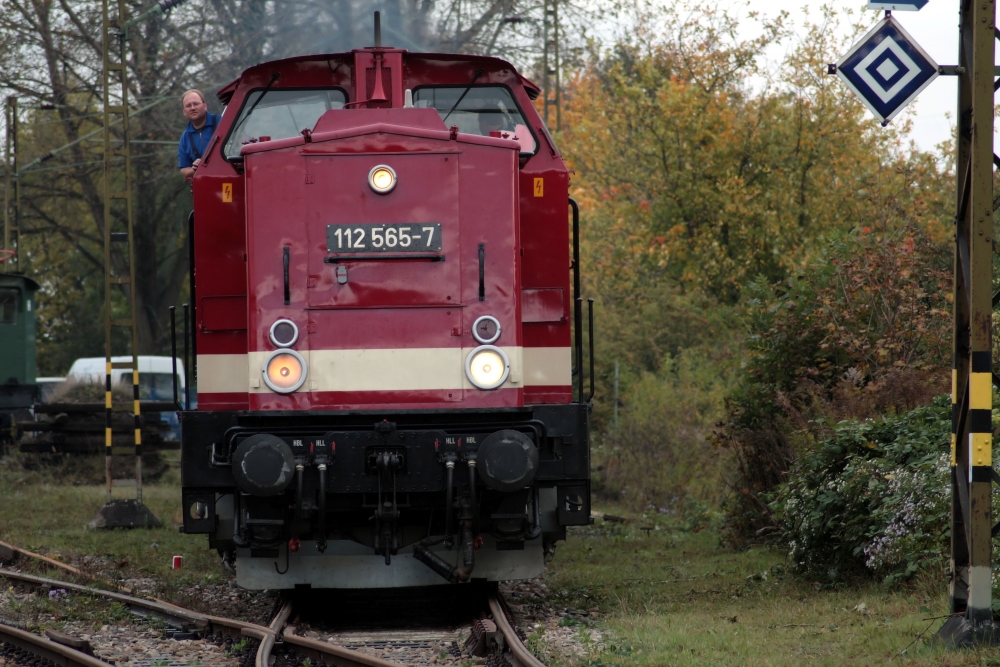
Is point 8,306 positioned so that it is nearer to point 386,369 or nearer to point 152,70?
point 152,70

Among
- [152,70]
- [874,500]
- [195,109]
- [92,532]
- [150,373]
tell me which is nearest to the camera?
Result: [874,500]

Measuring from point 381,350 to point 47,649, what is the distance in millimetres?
2567

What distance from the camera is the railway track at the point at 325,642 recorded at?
261 inches

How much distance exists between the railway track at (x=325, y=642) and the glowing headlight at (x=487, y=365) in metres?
1.48

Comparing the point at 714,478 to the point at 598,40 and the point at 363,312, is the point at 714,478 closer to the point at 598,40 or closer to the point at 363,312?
the point at 363,312

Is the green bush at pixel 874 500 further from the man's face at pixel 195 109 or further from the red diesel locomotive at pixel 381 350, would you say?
the man's face at pixel 195 109

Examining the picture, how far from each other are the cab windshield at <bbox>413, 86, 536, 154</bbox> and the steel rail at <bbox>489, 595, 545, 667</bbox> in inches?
125

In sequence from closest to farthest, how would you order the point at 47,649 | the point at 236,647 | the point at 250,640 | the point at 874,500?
the point at 47,649
the point at 236,647
the point at 250,640
the point at 874,500

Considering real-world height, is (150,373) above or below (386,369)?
below

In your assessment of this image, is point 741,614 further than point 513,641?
Yes

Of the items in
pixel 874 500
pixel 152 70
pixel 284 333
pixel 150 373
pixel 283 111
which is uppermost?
pixel 152 70

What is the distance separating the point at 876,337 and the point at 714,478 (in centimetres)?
517

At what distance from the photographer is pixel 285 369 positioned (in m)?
7.43

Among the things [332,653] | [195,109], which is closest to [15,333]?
[195,109]
